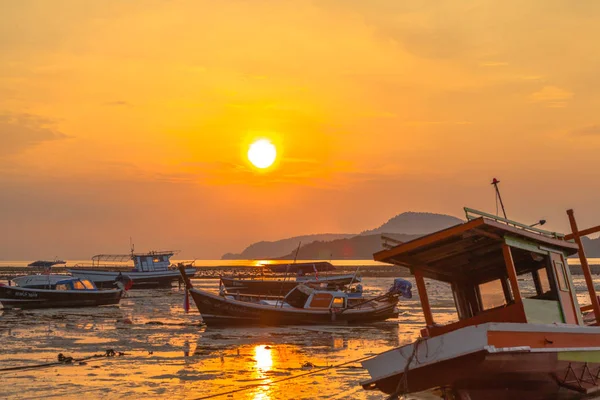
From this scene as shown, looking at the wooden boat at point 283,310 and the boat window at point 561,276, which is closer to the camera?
the boat window at point 561,276

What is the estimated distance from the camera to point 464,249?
552 inches

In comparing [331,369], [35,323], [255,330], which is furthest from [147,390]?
[35,323]

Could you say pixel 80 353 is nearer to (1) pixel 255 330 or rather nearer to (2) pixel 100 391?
(2) pixel 100 391

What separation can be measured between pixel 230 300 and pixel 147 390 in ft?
55.5

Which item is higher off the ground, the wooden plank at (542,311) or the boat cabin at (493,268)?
the boat cabin at (493,268)

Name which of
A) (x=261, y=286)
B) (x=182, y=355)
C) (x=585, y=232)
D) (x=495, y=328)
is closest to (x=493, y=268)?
(x=495, y=328)

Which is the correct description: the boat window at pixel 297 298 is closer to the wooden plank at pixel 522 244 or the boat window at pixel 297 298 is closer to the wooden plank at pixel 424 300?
the wooden plank at pixel 424 300

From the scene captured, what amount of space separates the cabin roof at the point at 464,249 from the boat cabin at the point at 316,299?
2009cm

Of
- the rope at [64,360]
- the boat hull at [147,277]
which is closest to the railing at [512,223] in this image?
the rope at [64,360]

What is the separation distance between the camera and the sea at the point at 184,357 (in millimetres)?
17094

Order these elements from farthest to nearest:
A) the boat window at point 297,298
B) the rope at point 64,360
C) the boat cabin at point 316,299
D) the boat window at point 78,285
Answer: the boat window at point 78,285
the boat window at point 297,298
the boat cabin at point 316,299
the rope at point 64,360

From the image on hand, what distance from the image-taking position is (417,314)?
43.3 m

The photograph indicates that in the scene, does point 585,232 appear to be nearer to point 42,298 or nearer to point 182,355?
point 182,355

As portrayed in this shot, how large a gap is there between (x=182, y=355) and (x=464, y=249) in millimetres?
12708
